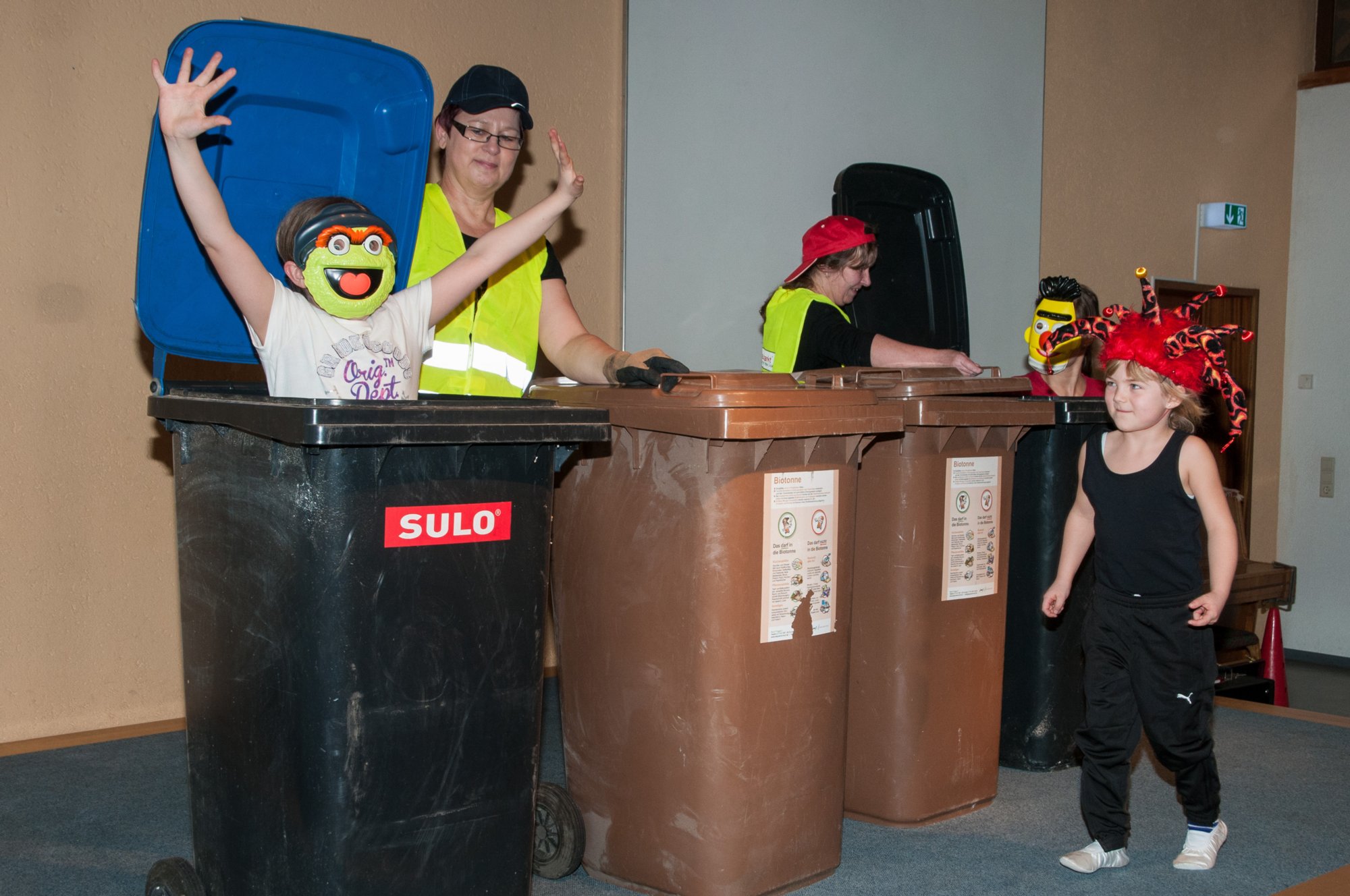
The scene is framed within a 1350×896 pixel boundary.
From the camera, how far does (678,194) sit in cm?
445

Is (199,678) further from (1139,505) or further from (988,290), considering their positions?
(988,290)

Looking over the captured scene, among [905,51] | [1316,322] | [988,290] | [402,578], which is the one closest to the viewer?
[402,578]

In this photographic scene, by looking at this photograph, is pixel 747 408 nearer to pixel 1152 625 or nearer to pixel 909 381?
pixel 909 381

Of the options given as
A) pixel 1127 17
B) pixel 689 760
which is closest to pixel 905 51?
pixel 1127 17

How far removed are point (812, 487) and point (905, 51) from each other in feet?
11.3

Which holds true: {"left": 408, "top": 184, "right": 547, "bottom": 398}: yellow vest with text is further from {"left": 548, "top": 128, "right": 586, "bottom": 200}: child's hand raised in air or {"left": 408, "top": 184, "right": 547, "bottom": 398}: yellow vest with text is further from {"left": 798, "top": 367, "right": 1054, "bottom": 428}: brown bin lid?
{"left": 798, "top": 367, "right": 1054, "bottom": 428}: brown bin lid

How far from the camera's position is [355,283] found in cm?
229

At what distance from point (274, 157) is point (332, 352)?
70cm

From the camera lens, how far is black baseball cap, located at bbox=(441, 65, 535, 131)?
9.18 ft

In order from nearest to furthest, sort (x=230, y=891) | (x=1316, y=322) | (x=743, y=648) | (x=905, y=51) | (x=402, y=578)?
(x=402, y=578) → (x=230, y=891) → (x=743, y=648) → (x=905, y=51) → (x=1316, y=322)

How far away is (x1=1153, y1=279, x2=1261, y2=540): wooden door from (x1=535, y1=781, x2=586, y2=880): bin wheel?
18.9ft

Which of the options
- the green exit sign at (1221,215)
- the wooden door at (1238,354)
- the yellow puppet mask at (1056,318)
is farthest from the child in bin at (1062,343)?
the green exit sign at (1221,215)

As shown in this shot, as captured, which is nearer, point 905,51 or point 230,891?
point 230,891

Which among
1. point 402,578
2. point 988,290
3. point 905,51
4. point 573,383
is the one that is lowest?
point 402,578
